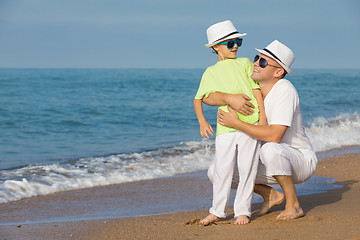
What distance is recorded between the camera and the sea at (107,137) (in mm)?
7191

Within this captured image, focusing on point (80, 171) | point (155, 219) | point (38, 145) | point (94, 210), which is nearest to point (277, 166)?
point (155, 219)

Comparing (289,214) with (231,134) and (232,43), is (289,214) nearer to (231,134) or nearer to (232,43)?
(231,134)

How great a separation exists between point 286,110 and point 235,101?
0.43 m

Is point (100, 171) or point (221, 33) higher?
point (221, 33)

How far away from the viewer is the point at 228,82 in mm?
3953

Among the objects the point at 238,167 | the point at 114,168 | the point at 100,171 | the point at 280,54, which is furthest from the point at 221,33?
the point at 114,168

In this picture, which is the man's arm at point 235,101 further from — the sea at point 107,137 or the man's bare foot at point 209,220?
the sea at point 107,137

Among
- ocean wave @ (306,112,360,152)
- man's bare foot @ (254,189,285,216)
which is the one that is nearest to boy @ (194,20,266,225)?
man's bare foot @ (254,189,285,216)

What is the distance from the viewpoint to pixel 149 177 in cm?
699

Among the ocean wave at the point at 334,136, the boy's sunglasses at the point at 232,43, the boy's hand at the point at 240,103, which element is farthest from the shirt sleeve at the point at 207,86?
the ocean wave at the point at 334,136

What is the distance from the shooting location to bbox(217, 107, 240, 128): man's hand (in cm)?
387

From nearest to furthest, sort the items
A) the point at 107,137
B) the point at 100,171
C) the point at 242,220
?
the point at 242,220, the point at 100,171, the point at 107,137

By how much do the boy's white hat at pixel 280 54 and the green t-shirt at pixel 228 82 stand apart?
0.84ft

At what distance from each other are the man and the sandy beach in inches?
11.3
